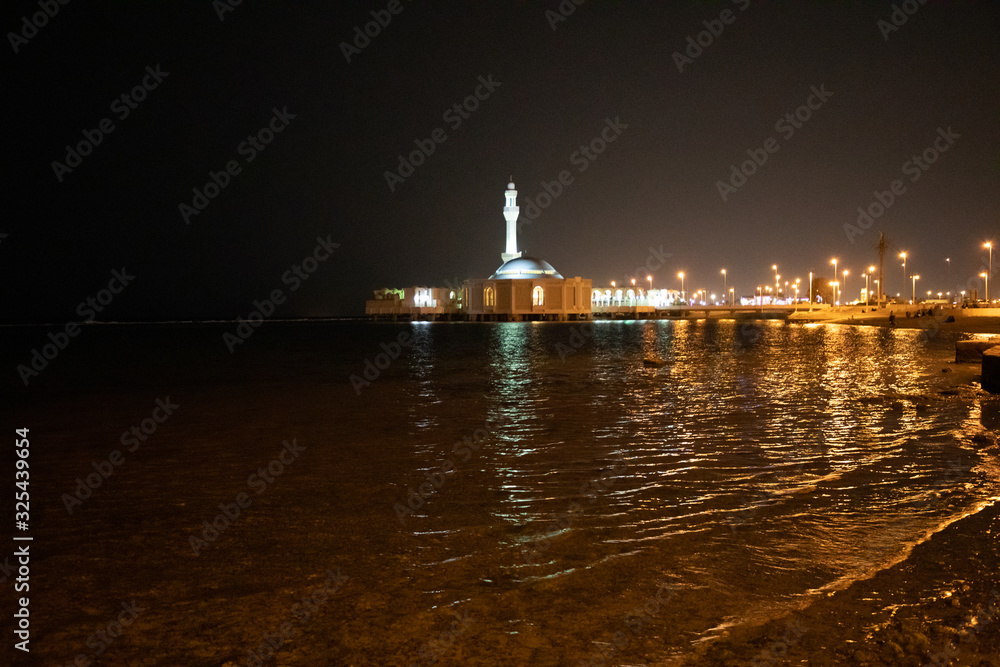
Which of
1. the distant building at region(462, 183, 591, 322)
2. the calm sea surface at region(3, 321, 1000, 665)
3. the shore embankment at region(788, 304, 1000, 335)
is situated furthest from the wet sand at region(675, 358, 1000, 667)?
the distant building at region(462, 183, 591, 322)

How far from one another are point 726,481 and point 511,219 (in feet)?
412

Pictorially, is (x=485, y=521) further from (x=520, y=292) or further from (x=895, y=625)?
(x=520, y=292)

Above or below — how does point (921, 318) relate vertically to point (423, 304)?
below

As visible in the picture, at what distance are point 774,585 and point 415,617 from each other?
2.28 metres

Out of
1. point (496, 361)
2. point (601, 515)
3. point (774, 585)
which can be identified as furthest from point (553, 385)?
point (774, 585)

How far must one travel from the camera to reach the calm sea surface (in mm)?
4039

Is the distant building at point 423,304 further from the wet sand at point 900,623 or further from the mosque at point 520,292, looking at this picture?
the wet sand at point 900,623

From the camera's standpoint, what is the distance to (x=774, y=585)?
4512 millimetres

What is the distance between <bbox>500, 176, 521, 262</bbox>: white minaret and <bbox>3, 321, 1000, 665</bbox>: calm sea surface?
379 ft

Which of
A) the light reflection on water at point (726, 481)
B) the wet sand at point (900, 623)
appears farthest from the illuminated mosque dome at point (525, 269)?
the wet sand at point (900, 623)

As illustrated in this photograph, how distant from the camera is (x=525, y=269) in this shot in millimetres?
121625

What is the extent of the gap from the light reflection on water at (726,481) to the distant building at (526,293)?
102302 mm

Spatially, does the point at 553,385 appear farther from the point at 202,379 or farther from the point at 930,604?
the point at 930,604

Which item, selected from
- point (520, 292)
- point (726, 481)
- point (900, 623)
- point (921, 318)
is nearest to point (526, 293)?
point (520, 292)
